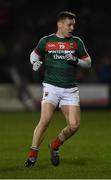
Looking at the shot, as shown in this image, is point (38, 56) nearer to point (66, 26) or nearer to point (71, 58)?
point (71, 58)

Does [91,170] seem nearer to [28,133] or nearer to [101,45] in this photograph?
[28,133]

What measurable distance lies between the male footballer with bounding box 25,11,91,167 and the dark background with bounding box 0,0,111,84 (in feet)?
57.0

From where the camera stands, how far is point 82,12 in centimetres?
3127

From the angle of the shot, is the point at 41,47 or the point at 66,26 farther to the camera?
the point at 41,47

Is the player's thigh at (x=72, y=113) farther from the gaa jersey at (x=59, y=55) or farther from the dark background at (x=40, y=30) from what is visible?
the dark background at (x=40, y=30)

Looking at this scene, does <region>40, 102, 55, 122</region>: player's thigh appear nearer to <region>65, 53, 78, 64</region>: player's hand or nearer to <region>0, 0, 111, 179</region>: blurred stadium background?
<region>65, 53, 78, 64</region>: player's hand

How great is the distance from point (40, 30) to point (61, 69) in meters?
19.0

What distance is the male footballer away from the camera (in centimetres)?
1240

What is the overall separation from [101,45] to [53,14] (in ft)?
7.64

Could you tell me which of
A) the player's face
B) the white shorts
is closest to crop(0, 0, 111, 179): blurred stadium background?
the white shorts

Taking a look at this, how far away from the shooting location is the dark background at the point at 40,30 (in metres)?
30.6

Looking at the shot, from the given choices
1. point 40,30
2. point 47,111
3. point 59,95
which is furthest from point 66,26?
point 40,30

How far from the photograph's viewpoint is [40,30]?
103ft

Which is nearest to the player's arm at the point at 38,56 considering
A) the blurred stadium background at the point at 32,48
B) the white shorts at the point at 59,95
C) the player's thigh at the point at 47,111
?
the white shorts at the point at 59,95
